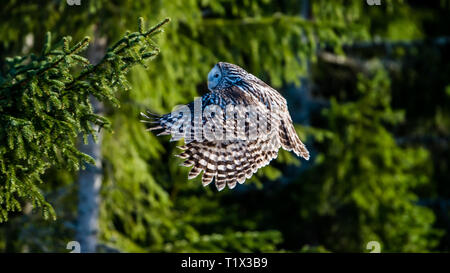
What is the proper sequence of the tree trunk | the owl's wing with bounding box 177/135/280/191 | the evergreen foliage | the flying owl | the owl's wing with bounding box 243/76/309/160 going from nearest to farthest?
1. the evergreen foliage
2. the flying owl
3. the owl's wing with bounding box 243/76/309/160
4. the owl's wing with bounding box 177/135/280/191
5. the tree trunk

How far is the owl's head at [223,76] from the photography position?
3.29 m

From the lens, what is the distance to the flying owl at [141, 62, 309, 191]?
3100mm

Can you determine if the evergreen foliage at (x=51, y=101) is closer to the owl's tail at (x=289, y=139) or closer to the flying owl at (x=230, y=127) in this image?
the flying owl at (x=230, y=127)

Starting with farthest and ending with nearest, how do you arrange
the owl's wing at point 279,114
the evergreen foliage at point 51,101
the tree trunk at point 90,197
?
the tree trunk at point 90,197 < the owl's wing at point 279,114 < the evergreen foliage at point 51,101

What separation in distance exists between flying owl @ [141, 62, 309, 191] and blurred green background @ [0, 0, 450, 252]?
919 mm

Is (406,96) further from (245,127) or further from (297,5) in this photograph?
(245,127)

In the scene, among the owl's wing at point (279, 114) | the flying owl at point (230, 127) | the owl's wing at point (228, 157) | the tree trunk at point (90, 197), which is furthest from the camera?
the tree trunk at point (90, 197)

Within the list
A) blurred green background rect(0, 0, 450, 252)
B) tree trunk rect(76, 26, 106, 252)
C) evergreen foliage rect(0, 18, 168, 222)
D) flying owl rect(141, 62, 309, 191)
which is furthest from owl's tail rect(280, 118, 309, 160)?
tree trunk rect(76, 26, 106, 252)

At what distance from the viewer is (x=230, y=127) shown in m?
3.19

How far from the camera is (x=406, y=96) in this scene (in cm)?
1041

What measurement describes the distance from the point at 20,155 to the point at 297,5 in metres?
5.65

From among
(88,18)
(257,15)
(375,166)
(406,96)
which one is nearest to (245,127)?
(88,18)

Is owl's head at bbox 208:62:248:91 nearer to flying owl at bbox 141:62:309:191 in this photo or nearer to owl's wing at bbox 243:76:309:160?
flying owl at bbox 141:62:309:191

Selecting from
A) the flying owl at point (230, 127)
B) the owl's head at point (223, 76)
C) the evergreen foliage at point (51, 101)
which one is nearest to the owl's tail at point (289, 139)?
the flying owl at point (230, 127)
